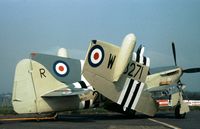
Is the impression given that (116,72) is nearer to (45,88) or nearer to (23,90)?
(45,88)

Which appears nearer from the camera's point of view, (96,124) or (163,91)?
(96,124)

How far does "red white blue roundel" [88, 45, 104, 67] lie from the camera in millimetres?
21516

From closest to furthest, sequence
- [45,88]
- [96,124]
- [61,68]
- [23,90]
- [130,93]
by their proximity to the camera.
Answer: [96,124], [23,90], [45,88], [61,68], [130,93]

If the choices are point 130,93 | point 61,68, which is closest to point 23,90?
point 61,68

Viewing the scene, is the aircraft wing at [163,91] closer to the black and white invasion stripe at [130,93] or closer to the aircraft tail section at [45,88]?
the black and white invasion stripe at [130,93]

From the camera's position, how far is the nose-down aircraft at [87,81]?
69.7 ft

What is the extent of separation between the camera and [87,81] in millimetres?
22281

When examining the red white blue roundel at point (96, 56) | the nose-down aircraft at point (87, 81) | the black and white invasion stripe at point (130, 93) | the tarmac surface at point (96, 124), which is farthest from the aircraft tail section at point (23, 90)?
the black and white invasion stripe at point (130, 93)

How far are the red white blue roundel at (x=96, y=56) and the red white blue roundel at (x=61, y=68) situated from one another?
2231 millimetres

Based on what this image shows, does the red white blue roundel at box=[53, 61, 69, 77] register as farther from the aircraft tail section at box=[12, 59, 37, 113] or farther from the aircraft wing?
the aircraft wing

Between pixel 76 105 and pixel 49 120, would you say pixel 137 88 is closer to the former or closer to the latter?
pixel 76 105

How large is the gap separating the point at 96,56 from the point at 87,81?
63.3 inches

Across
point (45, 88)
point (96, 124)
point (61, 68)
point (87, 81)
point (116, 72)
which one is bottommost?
point (96, 124)

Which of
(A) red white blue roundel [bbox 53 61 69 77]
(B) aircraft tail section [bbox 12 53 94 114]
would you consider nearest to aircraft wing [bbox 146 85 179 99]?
(B) aircraft tail section [bbox 12 53 94 114]
